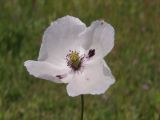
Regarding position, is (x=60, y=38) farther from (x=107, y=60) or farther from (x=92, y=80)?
(x=107, y=60)

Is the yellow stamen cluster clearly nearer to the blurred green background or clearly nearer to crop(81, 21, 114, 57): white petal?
crop(81, 21, 114, 57): white petal

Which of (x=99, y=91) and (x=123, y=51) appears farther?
(x=123, y=51)

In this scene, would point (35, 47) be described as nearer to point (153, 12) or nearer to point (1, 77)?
point (1, 77)

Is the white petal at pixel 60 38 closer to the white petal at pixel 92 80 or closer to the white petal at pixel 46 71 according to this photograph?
the white petal at pixel 46 71

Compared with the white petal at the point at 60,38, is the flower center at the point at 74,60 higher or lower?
lower

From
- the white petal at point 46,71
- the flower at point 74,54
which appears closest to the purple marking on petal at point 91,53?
the flower at point 74,54

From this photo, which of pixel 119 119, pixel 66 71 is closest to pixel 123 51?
pixel 119 119
